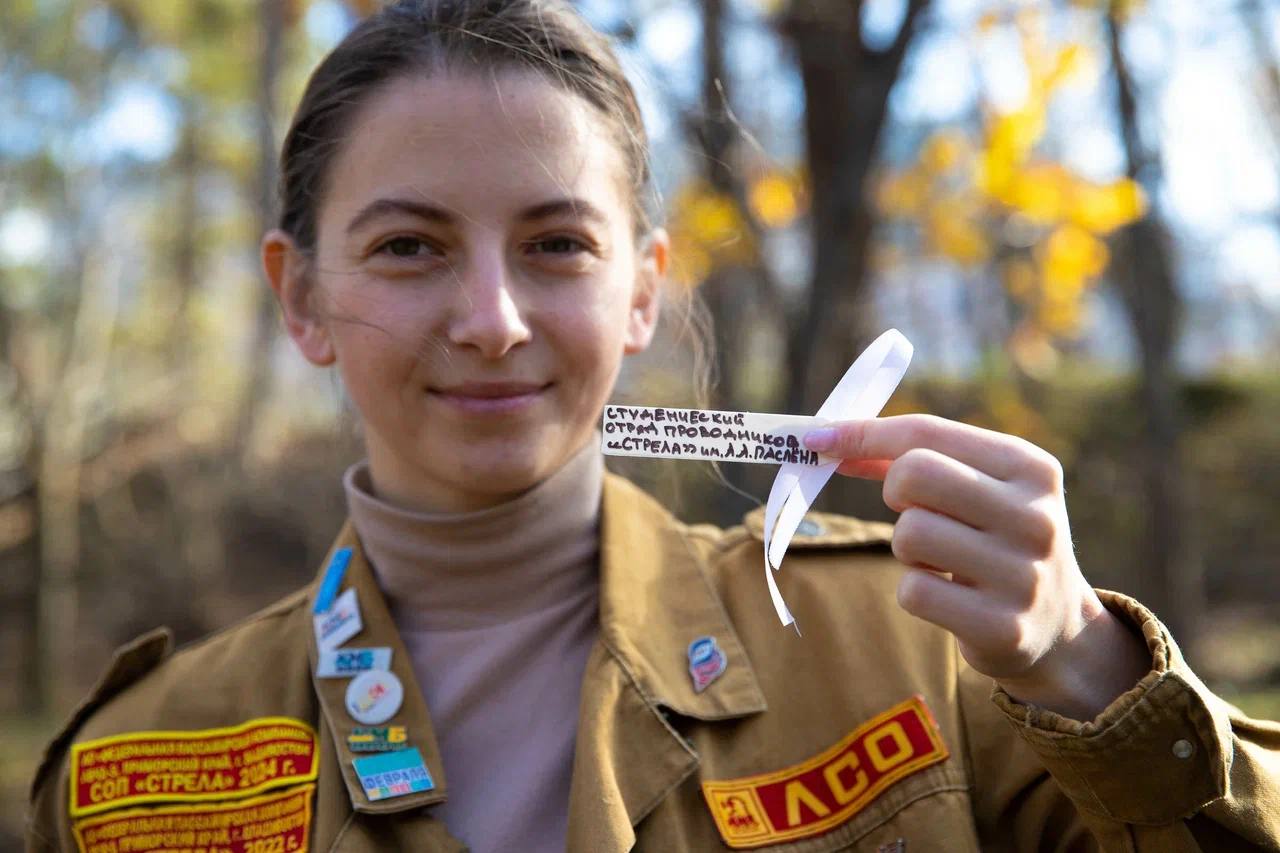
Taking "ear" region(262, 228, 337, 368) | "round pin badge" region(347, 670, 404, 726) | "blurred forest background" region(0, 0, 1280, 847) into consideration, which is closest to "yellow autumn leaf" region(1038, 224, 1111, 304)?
"blurred forest background" region(0, 0, 1280, 847)

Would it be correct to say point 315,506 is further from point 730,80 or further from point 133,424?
point 730,80

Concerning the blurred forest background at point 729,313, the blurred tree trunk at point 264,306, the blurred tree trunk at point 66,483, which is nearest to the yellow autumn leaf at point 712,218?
the blurred forest background at point 729,313

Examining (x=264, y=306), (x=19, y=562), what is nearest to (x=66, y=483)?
(x=19, y=562)

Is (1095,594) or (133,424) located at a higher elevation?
(1095,594)

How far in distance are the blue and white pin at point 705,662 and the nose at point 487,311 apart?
0.59 m

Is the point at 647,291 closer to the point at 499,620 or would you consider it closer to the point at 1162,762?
the point at 499,620

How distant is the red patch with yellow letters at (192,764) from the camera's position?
73.8 inches

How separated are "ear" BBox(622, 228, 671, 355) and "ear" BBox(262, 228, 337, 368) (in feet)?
1.78

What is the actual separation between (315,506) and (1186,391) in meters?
8.38

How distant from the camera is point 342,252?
1.89 meters

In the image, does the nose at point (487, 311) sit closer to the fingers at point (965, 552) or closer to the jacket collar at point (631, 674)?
the jacket collar at point (631, 674)

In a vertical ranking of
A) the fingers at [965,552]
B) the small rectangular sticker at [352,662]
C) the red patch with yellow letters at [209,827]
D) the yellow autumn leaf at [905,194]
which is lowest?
the red patch with yellow letters at [209,827]

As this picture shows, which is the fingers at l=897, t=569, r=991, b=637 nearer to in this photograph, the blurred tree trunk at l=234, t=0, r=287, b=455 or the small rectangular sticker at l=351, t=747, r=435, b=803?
the small rectangular sticker at l=351, t=747, r=435, b=803

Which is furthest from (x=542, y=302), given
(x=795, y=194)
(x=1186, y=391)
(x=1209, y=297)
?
(x=1209, y=297)
